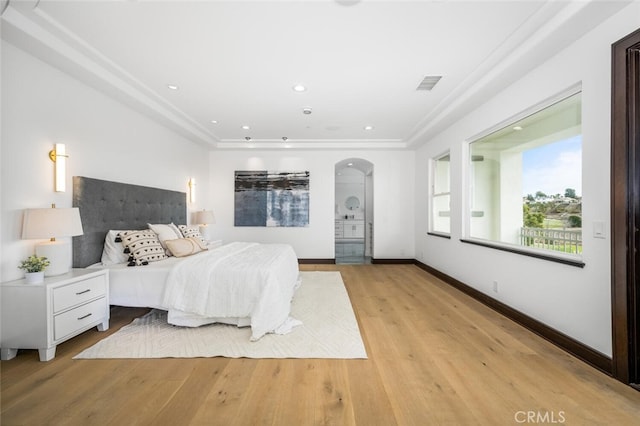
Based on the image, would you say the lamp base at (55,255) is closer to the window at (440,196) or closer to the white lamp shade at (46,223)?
the white lamp shade at (46,223)

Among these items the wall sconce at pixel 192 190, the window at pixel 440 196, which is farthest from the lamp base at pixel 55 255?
the window at pixel 440 196

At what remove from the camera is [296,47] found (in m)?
2.45

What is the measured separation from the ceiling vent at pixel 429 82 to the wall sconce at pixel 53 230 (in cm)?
387

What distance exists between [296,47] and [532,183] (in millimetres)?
2919

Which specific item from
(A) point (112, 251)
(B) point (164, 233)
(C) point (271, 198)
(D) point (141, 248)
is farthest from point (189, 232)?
(C) point (271, 198)

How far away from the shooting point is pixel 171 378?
189 centimetres

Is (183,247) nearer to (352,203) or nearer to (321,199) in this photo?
(321,199)

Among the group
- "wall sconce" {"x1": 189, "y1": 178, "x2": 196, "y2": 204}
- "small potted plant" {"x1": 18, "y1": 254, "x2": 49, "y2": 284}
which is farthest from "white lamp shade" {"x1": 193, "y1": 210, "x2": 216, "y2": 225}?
"small potted plant" {"x1": 18, "y1": 254, "x2": 49, "y2": 284}

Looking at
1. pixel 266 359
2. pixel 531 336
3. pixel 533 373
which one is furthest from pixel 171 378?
pixel 531 336

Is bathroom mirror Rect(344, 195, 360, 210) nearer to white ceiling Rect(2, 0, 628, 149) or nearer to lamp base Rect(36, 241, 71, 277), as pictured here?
white ceiling Rect(2, 0, 628, 149)

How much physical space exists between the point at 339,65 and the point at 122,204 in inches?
124

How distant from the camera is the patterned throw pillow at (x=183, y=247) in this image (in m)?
3.32

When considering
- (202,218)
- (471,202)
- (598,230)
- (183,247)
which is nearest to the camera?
(598,230)

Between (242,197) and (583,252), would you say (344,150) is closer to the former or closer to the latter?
(242,197)
